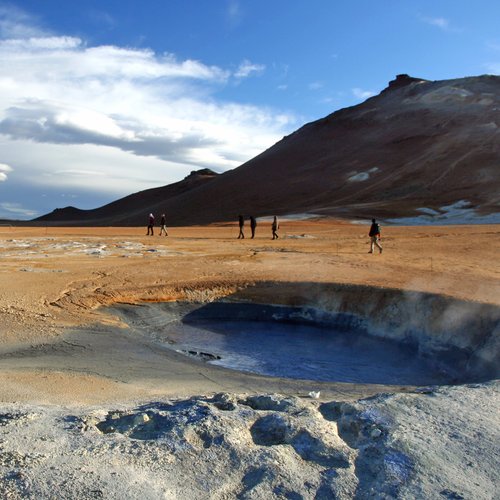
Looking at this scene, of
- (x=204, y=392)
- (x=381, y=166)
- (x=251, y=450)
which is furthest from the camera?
(x=381, y=166)

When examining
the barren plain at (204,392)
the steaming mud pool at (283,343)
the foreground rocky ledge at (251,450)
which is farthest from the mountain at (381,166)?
the foreground rocky ledge at (251,450)

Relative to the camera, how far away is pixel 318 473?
4391 millimetres

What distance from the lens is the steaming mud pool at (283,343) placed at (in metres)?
9.65

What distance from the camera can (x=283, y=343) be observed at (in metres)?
11.4

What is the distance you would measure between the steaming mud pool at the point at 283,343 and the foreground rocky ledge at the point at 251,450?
386 cm

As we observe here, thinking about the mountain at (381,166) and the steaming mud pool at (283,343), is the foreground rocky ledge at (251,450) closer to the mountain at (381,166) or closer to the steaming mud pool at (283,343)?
the steaming mud pool at (283,343)

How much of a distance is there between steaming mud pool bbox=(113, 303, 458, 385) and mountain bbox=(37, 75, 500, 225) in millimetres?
31038

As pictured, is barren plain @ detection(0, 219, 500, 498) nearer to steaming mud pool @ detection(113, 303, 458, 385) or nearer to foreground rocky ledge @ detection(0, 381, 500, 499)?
foreground rocky ledge @ detection(0, 381, 500, 499)

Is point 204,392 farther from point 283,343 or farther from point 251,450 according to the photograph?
point 283,343

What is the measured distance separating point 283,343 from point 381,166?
51534mm

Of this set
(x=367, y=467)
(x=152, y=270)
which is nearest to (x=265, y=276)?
(x=152, y=270)

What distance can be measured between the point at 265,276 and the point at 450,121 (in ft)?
186

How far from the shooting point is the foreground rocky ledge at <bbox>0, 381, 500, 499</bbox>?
13.4 feet

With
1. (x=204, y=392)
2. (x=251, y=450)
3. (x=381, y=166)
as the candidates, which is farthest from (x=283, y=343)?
(x=381, y=166)
